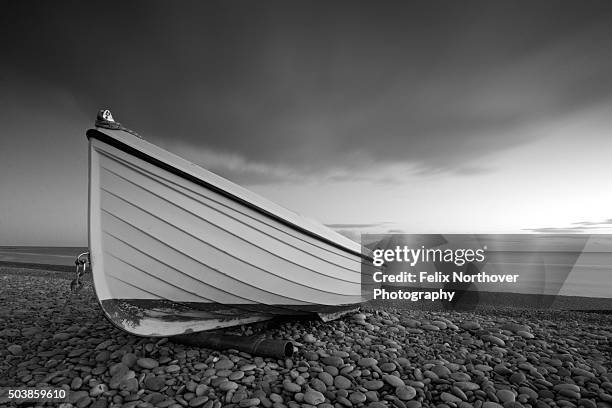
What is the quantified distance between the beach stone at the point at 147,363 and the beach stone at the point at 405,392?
90.3 inches

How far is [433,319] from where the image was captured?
4906 millimetres

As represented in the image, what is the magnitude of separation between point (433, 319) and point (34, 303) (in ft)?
22.8

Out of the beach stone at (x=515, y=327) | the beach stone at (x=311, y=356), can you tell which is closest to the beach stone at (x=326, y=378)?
the beach stone at (x=311, y=356)

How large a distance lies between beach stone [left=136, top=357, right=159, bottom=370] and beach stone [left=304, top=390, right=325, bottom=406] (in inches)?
61.0

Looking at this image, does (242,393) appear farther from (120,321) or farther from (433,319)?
(433,319)

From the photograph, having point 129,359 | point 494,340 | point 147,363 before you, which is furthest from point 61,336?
point 494,340

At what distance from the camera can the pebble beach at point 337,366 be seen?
2703 mm

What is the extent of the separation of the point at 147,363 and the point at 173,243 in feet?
4.06

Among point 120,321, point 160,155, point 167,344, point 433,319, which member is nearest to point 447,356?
point 433,319

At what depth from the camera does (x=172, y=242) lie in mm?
3029

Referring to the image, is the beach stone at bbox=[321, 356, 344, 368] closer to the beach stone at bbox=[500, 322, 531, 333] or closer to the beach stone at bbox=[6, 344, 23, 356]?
the beach stone at bbox=[500, 322, 531, 333]

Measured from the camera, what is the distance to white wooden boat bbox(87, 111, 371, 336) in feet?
9.71

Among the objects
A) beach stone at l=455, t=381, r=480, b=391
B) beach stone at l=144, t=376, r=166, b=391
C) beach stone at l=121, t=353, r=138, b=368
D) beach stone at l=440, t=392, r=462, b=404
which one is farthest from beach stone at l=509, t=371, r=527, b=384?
beach stone at l=121, t=353, r=138, b=368

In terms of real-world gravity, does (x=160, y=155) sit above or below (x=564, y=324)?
above
